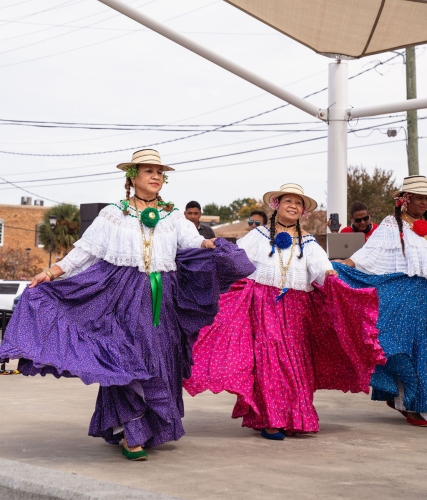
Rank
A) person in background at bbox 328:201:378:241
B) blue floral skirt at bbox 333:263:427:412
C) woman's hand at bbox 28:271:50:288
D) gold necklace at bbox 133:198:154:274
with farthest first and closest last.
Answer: person in background at bbox 328:201:378:241 < blue floral skirt at bbox 333:263:427:412 < gold necklace at bbox 133:198:154:274 < woman's hand at bbox 28:271:50:288

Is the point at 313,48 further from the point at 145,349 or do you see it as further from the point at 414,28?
the point at 145,349

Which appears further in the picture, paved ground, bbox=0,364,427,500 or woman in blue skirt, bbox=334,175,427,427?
woman in blue skirt, bbox=334,175,427,427

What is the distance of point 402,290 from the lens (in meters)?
8.28

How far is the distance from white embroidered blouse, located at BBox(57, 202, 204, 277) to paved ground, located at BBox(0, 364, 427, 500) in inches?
50.8

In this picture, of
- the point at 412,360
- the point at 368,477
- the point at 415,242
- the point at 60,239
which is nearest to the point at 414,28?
the point at 415,242

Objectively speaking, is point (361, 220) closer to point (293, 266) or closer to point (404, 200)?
point (404, 200)

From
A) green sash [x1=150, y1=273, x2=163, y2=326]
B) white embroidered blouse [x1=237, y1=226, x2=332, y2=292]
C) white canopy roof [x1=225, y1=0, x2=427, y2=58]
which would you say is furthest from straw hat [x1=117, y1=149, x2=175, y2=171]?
white canopy roof [x1=225, y1=0, x2=427, y2=58]

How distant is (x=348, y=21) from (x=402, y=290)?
14.6ft

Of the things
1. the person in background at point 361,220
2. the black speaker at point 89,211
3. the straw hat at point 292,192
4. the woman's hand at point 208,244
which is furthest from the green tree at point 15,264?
the woman's hand at point 208,244

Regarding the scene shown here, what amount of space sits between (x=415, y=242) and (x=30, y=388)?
186 inches

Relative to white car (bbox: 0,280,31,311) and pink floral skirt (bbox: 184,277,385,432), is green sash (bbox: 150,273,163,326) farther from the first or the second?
white car (bbox: 0,280,31,311)

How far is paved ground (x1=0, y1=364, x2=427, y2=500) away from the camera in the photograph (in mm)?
5352

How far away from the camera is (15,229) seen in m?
60.9

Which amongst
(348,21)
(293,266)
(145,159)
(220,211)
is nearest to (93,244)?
(145,159)
